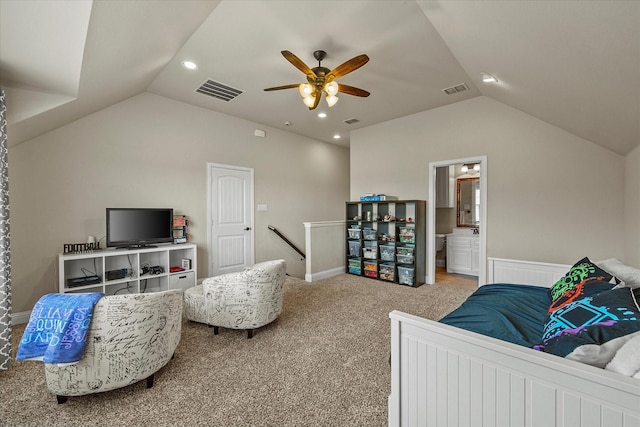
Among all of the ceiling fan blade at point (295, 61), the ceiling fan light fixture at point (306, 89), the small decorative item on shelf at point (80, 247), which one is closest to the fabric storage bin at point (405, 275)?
the ceiling fan light fixture at point (306, 89)

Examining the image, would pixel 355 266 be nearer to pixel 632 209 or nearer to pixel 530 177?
pixel 530 177

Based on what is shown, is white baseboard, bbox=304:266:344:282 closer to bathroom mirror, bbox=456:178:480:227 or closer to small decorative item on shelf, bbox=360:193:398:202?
small decorative item on shelf, bbox=360:193:398:202

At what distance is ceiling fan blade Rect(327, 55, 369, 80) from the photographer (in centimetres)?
236

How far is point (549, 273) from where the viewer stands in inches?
98.4

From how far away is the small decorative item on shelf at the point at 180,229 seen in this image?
13.4 feet

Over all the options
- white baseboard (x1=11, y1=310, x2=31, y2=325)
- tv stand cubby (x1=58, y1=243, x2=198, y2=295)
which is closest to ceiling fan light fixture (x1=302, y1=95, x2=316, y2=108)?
tv stand cubby (x1=58, y1=243, x2=198, y2=295)

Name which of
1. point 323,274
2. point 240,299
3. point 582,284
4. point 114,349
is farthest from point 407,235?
point 114,349

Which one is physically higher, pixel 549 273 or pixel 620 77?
pixel 620 77

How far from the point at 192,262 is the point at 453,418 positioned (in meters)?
3.77

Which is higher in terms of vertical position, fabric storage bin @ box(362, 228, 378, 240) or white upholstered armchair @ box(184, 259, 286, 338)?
fabric storage bin @ box(362, 228, 378, 240)

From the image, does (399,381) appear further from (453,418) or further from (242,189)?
(242,189)

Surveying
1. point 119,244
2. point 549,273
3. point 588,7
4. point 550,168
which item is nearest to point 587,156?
point 550,168

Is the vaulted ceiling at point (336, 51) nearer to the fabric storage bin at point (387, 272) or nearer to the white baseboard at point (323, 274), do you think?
the fabric storage bin at point (387, 272)

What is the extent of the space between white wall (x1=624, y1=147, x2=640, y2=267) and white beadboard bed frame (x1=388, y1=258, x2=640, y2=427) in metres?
2.78
